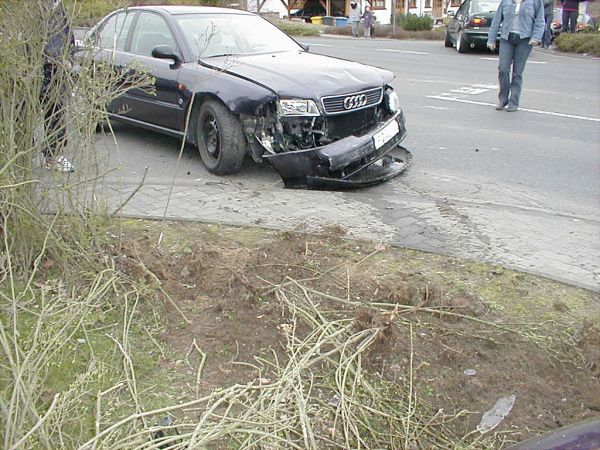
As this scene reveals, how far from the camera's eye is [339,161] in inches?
240

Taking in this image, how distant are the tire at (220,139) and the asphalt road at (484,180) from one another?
5.7 inches

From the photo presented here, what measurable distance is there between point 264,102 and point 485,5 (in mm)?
15529

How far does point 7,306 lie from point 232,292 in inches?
49.6

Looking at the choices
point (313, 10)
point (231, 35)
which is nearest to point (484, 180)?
point (231, 35)

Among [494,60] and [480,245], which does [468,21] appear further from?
[480,245]

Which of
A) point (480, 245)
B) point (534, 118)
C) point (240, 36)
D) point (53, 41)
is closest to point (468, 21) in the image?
→ point (534, 118)

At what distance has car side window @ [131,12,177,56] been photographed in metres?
7.62

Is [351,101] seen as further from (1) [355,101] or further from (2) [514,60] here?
(2) [514,60]

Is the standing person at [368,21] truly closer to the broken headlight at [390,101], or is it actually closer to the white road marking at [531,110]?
the white road marking at [531,110]

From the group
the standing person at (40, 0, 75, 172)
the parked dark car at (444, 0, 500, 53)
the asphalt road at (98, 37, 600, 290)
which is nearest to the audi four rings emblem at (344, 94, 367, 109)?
the asphalt road at (98, 37, 600, 290)

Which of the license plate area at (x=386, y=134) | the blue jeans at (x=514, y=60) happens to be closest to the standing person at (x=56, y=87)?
the license plate area at (x=386, y=134)

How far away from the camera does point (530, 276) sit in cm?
455

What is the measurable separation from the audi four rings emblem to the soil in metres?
1.90

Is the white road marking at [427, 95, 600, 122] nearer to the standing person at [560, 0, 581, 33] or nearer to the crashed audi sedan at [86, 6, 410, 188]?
the crashed audi sedan at [86, 6, 410, 188]
